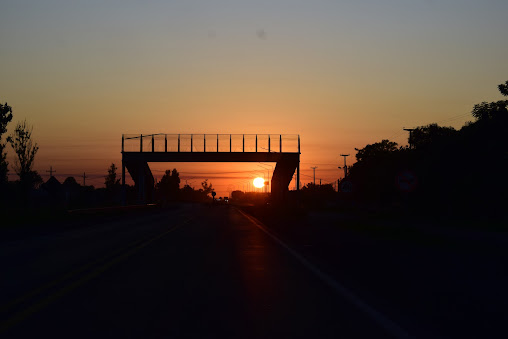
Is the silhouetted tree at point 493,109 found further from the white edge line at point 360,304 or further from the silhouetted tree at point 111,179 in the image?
the silhouetted tree at point 111,179

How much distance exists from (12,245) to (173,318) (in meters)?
14.5

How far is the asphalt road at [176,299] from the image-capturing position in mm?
7504

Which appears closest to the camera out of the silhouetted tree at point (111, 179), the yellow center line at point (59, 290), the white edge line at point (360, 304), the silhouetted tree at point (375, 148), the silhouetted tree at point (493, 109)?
the white edge line at point (360, 304)

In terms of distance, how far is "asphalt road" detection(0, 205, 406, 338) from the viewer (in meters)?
7.50

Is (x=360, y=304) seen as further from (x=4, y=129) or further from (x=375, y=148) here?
(x=375, y=148)

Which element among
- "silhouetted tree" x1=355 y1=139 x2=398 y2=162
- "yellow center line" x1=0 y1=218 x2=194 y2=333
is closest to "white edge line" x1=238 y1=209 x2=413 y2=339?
"yellow center line" x1=0 y1=218 x2=194 y2=333

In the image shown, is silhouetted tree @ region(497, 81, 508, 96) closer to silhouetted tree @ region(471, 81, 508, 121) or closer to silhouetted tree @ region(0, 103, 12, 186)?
silhouetted tree @ region(471, 81, 508, 121)

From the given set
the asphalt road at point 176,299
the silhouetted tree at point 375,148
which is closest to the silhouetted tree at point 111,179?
the silhouetted tree at point 375,148

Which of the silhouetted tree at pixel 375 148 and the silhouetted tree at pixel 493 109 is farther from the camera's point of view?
the silhouetted tree at pixel 375 148

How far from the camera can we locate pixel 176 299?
31.9 ft

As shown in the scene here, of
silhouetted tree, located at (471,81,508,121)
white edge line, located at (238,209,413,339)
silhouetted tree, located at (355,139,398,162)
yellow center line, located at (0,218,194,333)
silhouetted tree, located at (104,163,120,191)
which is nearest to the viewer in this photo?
white edge line, located at (238,209,413,339)

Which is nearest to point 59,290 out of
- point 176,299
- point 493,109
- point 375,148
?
point 176,299

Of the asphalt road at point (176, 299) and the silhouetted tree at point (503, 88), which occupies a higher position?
the silhouetted tree at point (503, 88)

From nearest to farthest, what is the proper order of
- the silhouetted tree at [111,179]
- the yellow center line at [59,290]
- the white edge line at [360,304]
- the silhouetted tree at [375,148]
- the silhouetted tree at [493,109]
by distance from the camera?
the white edge line at [360,304] → the yellow center line at [59,290] → the silhouetted tree at [493,109] → the silhouetted tree at [375,148] → the silhouetted tree at [111,179]
